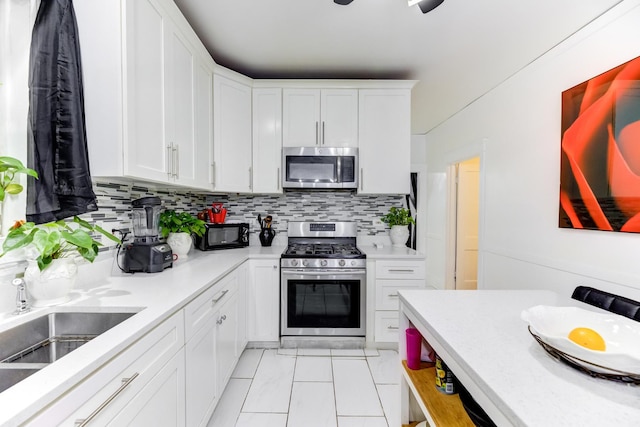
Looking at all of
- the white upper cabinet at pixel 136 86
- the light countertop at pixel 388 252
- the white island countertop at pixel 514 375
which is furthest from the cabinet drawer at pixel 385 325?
the white upper cabinet at pixel 136 86

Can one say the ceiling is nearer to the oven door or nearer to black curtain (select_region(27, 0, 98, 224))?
black curtain (select_region(27, 0, 98, 224))

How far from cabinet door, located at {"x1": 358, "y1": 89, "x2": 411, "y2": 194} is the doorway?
1.61m

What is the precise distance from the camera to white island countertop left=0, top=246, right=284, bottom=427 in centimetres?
61

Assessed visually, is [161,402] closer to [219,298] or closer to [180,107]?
[219,298]

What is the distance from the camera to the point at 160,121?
160cm

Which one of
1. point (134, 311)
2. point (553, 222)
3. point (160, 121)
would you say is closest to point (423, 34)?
point (553, 222)

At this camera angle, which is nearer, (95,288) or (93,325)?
(93,325)

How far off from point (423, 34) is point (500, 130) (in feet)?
4.66

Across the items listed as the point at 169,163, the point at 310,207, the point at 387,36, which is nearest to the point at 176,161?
the point at 169,163

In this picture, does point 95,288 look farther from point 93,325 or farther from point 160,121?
point 160,121

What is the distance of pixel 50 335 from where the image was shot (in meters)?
1.07

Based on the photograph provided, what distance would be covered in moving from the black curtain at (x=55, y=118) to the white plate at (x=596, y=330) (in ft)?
6.05

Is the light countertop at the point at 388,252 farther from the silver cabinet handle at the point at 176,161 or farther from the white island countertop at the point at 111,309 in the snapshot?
the silver cabinet handle at the point at 176,161

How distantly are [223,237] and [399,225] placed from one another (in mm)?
1813
